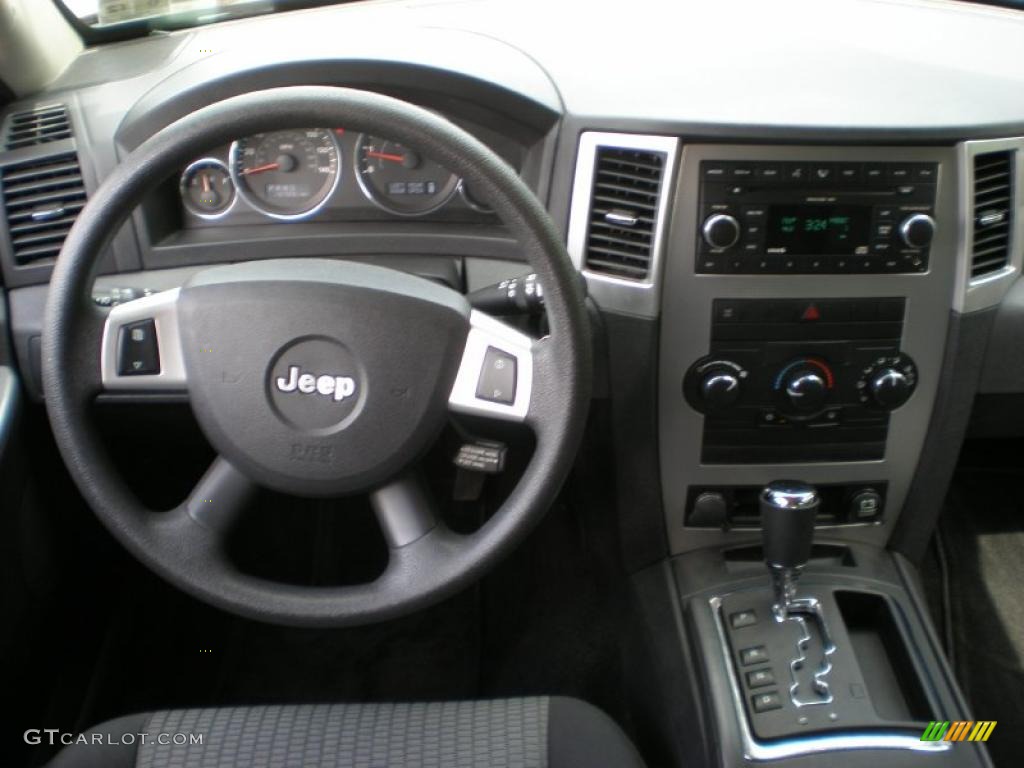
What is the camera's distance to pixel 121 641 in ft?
5.95

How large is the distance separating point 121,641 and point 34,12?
106cm

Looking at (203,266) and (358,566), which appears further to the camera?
(358,566)

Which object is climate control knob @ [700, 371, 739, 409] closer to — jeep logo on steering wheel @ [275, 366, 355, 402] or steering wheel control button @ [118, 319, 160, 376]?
jeep logo on steering wheel @ [275, 366, 355, 402]

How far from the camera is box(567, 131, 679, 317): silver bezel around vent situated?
1312 millimetres

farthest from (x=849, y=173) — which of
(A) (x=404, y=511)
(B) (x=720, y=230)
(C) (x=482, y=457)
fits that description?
(A) (x=404, y=511)

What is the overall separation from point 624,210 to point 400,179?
0.34 metres

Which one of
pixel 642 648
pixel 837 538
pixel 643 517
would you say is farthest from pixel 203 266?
pixel 837 538

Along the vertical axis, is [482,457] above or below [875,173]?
below

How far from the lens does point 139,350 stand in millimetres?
1162

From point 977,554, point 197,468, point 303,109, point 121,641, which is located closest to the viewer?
point 303,109

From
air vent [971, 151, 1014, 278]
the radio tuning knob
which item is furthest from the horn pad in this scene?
air vent [971, 151, 1014, 278]

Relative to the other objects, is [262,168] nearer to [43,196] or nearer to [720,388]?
[43,196]

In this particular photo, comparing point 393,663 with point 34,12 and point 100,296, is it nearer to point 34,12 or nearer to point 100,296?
point 100,296

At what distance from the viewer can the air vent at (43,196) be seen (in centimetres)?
145
